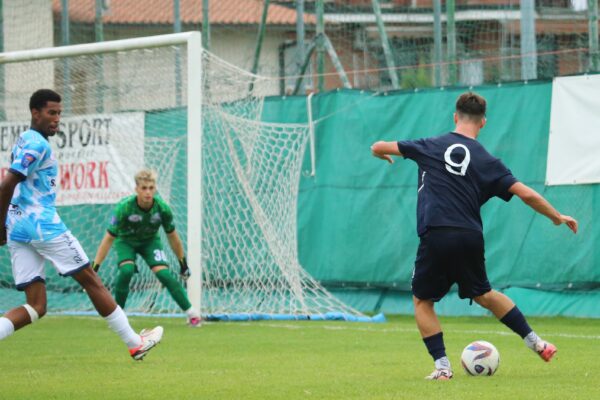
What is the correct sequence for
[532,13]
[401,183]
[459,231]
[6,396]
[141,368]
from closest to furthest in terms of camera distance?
[6,396], [459,231], [141,368], [532,13], [401,183]

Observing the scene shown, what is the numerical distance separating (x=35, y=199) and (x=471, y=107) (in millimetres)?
3295

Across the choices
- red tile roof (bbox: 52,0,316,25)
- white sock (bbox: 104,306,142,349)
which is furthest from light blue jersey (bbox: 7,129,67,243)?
red tile roof (bbox: 52,0,316,25)

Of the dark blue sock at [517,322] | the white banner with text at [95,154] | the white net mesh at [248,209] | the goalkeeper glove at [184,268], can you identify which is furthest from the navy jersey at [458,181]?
the white banner with text at [95,154]

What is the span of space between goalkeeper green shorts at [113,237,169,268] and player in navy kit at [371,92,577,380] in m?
5.97

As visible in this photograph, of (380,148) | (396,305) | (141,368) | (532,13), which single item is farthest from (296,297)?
(380,148)

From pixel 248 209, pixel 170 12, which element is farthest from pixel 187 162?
pixel 170 12

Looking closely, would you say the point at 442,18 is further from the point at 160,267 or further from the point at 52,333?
→ the point at 52,333

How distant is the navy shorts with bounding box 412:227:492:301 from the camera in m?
8.27

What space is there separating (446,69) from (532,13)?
1.92 m

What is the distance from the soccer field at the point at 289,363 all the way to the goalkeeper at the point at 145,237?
480 mm

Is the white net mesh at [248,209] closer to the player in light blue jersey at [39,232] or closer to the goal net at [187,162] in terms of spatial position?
the goal net at [187,162]

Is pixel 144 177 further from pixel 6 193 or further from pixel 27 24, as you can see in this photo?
pixel 27 24

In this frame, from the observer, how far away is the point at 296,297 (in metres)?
15.2

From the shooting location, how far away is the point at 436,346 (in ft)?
27.3
